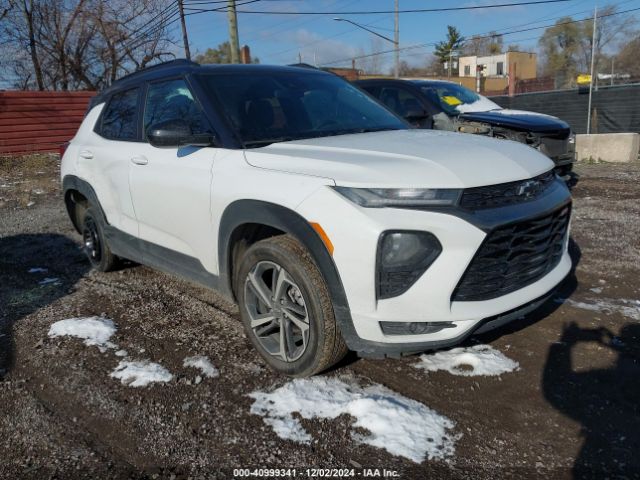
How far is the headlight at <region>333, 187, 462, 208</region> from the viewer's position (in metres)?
2.58

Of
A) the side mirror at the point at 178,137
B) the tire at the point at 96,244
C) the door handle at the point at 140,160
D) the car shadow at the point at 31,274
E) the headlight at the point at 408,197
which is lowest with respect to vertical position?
the car shadow at the point at 31,274

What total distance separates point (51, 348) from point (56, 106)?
53.5 feet

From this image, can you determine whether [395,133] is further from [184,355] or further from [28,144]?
[28,144]

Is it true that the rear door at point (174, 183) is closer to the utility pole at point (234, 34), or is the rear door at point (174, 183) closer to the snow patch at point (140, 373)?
the snow patch at point (140, 373)

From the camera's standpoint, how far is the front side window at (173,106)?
3.61 m

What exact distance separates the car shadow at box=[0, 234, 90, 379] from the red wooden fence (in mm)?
11239

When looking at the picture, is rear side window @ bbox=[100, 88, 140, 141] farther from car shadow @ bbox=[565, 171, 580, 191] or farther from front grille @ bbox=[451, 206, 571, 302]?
car shadow @ bbox=[565, 171, 580, 191]

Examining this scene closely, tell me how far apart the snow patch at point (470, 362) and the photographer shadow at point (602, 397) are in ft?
0.82

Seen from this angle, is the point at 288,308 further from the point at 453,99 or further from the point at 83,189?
the point at 453,99

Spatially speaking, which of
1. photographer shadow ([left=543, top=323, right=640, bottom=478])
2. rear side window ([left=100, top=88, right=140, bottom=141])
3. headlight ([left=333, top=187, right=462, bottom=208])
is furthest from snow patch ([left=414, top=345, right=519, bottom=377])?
rear side window ([left=100, top=88, right=140, bottom=141])

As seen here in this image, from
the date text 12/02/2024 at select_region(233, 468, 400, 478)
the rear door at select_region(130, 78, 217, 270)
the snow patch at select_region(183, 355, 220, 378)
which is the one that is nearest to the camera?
the date text 12/02/2024 at select_region(233, 468, 400, 478)

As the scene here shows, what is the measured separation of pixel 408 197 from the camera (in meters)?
2.59

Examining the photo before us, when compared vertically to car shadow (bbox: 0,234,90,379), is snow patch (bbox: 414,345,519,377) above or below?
below

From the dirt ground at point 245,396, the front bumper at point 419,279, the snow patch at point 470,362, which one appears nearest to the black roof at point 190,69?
the front bumper at point 419,279
